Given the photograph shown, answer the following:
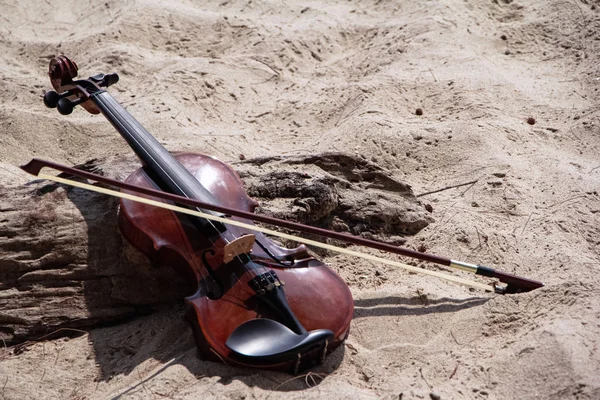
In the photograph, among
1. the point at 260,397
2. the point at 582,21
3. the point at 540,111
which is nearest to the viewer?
the point at 260,397

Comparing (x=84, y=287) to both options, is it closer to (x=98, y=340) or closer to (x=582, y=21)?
(x=98, y=340)

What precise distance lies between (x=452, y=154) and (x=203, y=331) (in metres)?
1.95

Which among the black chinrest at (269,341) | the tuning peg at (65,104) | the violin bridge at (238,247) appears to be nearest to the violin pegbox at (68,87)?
the tuning peg at (65,104)

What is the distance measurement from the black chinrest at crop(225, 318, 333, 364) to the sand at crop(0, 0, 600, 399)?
4.3 inches

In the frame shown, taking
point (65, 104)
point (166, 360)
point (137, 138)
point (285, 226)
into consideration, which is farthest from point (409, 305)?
point (65, 104)

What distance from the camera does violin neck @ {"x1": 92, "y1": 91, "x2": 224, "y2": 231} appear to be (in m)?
2.91

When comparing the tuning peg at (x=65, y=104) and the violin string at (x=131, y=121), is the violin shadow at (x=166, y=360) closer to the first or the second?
the violin string at (x=131, y=121)

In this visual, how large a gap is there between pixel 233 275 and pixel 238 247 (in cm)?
10

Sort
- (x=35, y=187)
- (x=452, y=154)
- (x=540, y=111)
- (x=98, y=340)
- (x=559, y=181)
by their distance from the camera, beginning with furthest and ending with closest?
(x=540, y=111), (x=452, y=154), (x=559, y=181), (x=35, y=187), (x=98, y=340)

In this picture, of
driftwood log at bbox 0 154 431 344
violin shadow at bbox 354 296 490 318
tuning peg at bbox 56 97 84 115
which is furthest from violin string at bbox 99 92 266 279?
violin shadow at bbox 354 296 490 318

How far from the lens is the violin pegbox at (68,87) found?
3.32m

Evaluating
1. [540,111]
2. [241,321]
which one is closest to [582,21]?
[540,111]

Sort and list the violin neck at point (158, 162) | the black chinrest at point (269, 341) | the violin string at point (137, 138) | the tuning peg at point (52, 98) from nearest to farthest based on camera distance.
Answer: the black chinrest at point (269, 341), the violin string at point (137, 138), the violin neck at point (158, 162), the tuning peg at point (52, 98)

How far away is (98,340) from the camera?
295 cm
